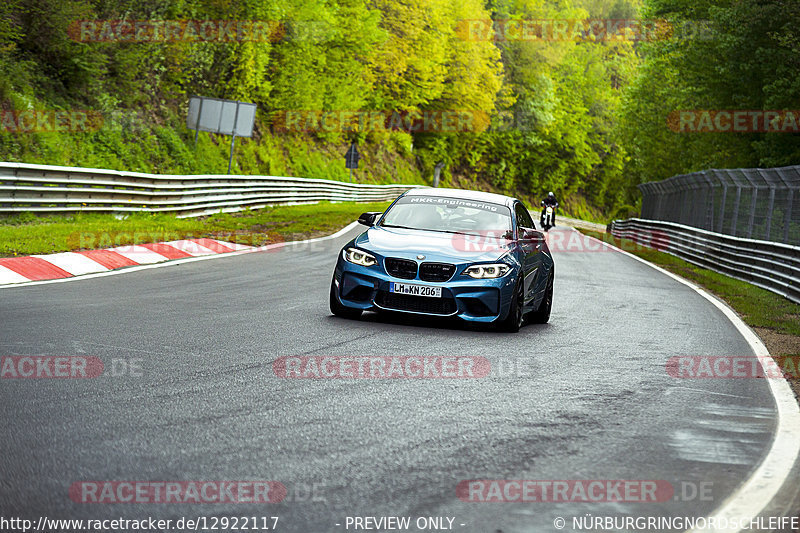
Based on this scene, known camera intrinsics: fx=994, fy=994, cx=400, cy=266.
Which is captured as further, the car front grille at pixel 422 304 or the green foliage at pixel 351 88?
the green foliage at pixel 351 88

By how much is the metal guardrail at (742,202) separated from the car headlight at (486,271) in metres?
9.53

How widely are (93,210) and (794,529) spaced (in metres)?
17.6

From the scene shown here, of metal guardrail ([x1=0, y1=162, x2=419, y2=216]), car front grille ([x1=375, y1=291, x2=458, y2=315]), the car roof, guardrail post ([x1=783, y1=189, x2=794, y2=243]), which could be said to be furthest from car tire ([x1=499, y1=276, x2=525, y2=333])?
metal guardrail ([x1=0, y1=162, x2=419, y2=216])

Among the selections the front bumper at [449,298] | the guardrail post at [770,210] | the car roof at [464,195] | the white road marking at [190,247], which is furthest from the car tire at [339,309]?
the guardrail post at [770,210]

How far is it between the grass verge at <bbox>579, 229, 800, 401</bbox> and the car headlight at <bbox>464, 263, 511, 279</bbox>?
2.81 meters

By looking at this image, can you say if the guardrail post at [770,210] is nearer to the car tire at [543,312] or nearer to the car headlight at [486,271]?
the car tire at [543,312]

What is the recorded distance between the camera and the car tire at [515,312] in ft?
33.4

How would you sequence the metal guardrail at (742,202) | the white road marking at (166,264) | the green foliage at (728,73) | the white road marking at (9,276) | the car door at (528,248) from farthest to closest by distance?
the green foliage at (728,73)
the metal guardrail at (742,202)
the white road marking at (9,276)
the white road marking at (166,264)
the car door at (528,248)

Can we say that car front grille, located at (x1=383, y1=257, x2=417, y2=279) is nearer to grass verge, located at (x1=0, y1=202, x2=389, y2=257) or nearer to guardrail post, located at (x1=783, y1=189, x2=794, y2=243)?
grass verge, located at (x1=0, y1=202, x2=389, y2=257)

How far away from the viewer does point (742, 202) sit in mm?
22578

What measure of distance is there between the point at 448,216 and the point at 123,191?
37.6ft

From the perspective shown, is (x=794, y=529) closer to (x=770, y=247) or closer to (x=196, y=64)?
(x=770, y=247)

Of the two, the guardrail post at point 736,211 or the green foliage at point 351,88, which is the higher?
the green foliage at point 351,88

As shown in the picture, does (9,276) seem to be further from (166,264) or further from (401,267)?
(401,267)
